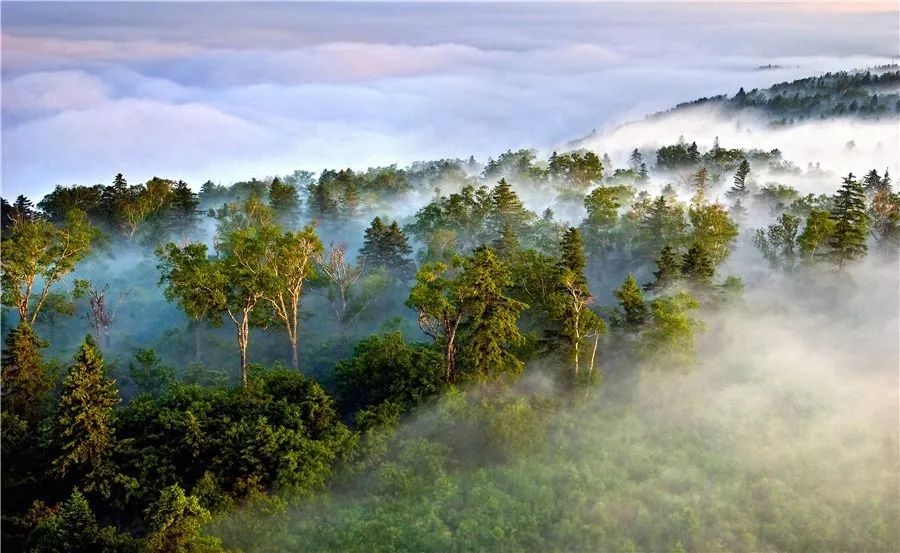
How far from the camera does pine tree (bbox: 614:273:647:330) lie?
5325 centimetres

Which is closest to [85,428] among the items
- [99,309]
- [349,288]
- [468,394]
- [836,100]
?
[99,309]

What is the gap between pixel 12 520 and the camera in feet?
126

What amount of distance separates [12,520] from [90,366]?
8.75 m

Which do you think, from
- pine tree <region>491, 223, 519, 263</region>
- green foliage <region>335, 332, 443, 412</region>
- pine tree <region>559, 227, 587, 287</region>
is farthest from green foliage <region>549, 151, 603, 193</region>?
green foliage <region>335, 332, 443, 412</region>

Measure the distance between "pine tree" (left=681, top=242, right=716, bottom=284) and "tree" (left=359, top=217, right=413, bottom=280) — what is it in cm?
2812

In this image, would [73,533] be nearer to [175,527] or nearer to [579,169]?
[175,527]

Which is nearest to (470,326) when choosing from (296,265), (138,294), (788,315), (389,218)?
(296,265)

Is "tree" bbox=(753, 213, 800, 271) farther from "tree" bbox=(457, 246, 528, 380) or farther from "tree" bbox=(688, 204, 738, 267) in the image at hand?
"tree" bbox=(457, 246, 528, 380)

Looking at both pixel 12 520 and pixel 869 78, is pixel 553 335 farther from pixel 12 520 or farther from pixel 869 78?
pixel 869 78

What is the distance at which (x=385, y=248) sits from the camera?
240 feet

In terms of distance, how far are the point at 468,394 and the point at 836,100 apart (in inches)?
6421

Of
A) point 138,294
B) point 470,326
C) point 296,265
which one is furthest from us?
point 138,294

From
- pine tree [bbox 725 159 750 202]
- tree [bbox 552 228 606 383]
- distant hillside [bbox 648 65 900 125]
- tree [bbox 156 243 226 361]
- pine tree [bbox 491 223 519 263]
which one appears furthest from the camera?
distant hillside [bbox 648 65 900 125]

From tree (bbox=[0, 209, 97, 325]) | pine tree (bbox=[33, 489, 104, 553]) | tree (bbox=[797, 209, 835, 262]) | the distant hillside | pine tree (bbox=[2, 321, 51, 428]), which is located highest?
the distant hillside
